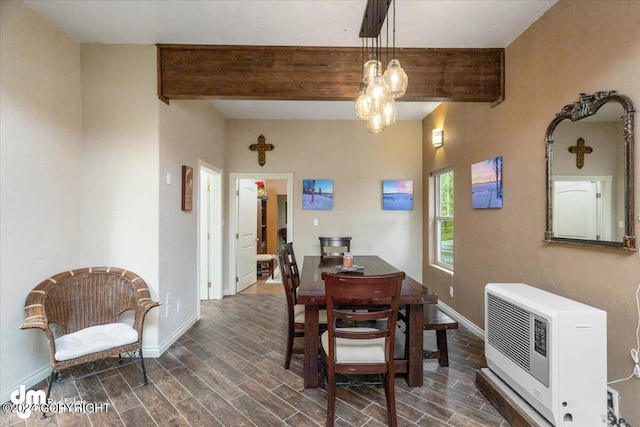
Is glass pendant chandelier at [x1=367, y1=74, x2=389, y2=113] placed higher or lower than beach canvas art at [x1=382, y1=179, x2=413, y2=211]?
higher

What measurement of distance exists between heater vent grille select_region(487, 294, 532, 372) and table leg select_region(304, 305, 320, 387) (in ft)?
4.06

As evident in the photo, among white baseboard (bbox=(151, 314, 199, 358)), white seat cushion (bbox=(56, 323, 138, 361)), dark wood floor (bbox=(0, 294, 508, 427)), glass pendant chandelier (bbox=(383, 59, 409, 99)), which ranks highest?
glass pendant chandelier (bbox=(383, 59, 409, 99))

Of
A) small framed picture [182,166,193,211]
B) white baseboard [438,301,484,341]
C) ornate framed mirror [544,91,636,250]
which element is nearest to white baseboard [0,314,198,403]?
small framed picture [182,166,193,211]

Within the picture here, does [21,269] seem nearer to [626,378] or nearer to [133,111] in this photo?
[133,111]

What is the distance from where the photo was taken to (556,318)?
1440 millimetres

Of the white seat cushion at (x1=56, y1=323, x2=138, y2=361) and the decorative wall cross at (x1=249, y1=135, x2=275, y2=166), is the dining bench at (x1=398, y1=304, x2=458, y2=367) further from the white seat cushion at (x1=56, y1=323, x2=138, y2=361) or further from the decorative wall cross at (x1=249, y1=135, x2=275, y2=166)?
the decorative wall cross at (x1=249, y1=135, x2=275, y2=166)

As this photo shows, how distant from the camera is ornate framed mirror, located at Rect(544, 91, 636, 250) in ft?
5.07

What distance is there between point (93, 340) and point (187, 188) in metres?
1.58

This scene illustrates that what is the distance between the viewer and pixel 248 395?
2.02 meters

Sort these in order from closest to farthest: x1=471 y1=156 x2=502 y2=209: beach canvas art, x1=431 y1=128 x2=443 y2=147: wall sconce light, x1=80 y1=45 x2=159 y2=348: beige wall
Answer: x1=80 y1=45 x2=159 y2=348: beige wall < x1=471 y1=156 x2=502 y2=209: beach canvas art < x1=431 y1=128 x2=443 y2=147: wall sconce light

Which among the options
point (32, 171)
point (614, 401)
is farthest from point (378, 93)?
point (32, 171)

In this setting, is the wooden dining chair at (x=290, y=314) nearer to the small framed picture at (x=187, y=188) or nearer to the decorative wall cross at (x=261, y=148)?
Result: the small framed picture at (x=187, y=188)

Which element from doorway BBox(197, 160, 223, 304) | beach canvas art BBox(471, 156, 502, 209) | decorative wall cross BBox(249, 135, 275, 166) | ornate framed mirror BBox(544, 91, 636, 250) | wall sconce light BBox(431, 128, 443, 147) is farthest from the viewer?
decorative wall cross BBox(249, 135, 275, 166)

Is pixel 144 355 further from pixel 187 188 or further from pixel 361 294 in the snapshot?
pixel 361 294
